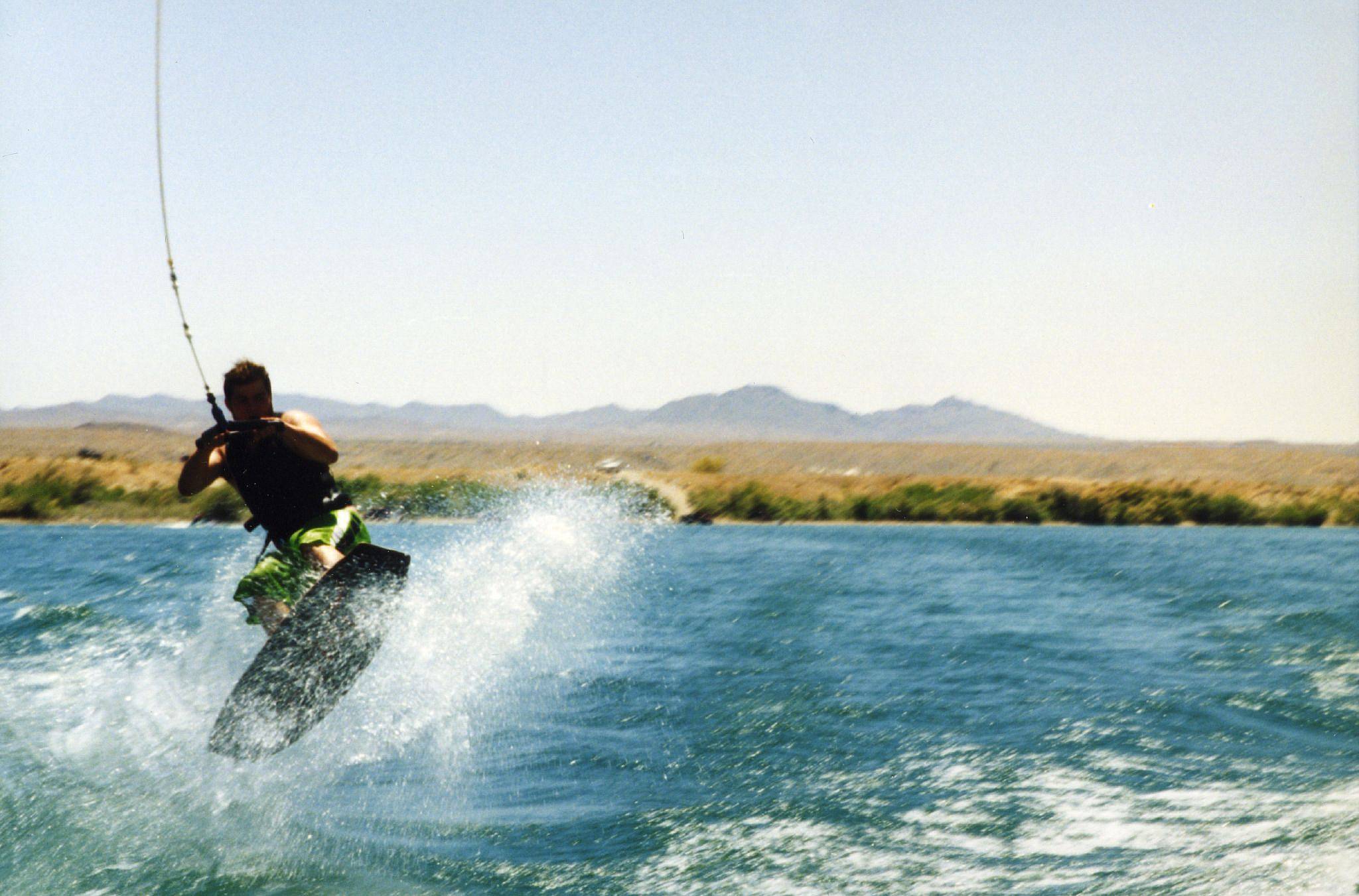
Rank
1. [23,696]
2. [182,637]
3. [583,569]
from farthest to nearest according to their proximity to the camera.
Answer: [583,569] < [182,637] < [23,696]

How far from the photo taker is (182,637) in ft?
32.8

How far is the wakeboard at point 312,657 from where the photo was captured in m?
6.00

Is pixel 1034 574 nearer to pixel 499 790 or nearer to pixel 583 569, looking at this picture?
pixel 583 569

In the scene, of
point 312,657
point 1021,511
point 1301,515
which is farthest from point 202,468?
point 1301,515

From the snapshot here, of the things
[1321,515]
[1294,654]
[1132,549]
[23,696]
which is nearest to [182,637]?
[23,696]

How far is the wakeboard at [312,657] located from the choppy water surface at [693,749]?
1.37ft

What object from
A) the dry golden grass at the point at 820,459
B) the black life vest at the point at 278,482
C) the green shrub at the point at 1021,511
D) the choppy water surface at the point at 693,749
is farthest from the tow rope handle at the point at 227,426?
the dry golden grass at the point at 820,459

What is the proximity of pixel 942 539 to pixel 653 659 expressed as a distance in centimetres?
1747

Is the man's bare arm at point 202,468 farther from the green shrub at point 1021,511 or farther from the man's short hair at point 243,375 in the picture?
the green shrub at point 1021,511

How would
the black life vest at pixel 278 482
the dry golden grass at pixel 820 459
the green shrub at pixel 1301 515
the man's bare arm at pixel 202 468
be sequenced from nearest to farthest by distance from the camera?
the man's bare arm at pixel 202 468, the black life vest at pixel 278 482, the green shrub at pixel 1301 515, the dry golden grass at pixel 820 459

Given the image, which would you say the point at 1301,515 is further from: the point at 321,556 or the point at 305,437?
the point at 305,437

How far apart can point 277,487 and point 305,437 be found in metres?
0.41

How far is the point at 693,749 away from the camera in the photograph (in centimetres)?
792

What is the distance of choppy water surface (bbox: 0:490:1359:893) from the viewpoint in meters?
5.80
